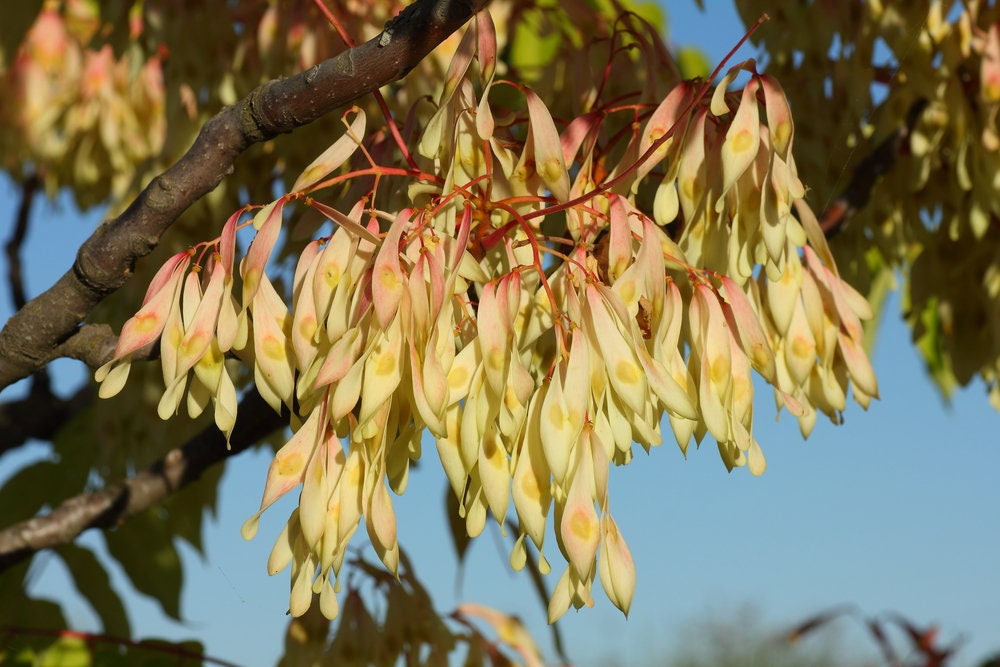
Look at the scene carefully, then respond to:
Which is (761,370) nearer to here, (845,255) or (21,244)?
(845,255)

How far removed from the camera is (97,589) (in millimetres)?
1268

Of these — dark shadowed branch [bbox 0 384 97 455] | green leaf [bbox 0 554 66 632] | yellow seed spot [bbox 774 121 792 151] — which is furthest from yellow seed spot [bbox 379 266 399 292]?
dark shadowed branch [bbox 0 384 97 455]

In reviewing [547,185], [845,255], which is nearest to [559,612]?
[547,185]

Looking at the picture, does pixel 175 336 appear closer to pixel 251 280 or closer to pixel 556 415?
pixel 251 280

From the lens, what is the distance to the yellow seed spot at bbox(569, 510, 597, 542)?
0.60 m

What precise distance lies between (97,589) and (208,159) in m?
0.72

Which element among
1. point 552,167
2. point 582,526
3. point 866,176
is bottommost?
point 582,526

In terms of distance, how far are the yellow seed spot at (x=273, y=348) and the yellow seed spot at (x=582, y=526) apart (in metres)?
0.19

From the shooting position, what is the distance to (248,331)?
0.70 m

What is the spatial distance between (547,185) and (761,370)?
0.56ft

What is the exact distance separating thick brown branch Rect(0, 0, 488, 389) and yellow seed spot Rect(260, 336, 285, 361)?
0.13 meters

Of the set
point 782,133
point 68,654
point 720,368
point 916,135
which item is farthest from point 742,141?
point 68,654

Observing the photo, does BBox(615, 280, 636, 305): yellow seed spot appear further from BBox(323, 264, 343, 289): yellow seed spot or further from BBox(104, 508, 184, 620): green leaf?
BBox(104, 508, 184, 620): green leaf

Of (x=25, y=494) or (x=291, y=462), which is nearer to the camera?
(x=291, y=462)
